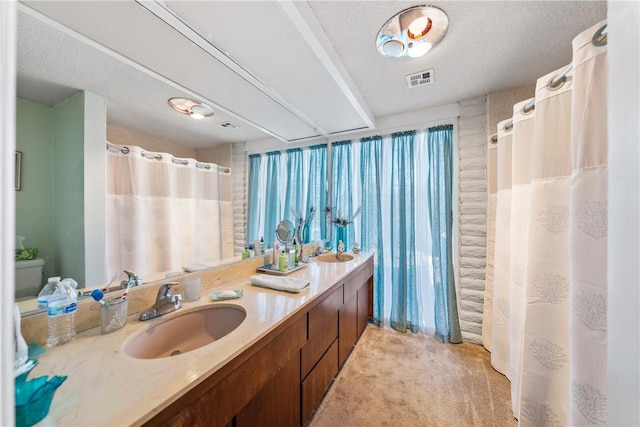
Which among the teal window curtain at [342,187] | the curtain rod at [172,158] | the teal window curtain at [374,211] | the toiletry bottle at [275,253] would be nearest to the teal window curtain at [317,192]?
the teal window curtain at [342,187]

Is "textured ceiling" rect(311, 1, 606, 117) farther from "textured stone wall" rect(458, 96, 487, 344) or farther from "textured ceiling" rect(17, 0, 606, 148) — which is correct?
"textured stone wall" rect(458, 96, 487, 344)

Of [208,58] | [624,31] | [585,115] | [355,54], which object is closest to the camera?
[624,31]

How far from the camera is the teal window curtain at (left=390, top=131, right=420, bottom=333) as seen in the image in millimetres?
2320

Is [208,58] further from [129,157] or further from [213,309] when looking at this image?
[213,309]

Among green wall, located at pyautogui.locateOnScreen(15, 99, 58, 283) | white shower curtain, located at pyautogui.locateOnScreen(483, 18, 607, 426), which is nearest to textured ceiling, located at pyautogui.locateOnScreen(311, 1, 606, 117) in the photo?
white shower curtain, located at pyautogui.locateOnScreen(483, 18, 607, 426)

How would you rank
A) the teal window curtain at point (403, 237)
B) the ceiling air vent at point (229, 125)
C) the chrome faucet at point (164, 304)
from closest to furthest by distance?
1. the chrome faucet at point (164, 304)
2. the ceiling air vent at point (229, 125)
3. the teal window curtain at point (403, 237)

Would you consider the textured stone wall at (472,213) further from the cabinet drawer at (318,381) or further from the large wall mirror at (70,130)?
the large wall mirror at (70,130)

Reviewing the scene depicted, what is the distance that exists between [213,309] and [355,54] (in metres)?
1.83

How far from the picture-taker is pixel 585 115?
89cm

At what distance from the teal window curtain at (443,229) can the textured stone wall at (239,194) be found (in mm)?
1799

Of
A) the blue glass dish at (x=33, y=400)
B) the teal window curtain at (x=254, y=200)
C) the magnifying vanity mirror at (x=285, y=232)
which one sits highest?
the teal window curtain at (x=254, y=200)

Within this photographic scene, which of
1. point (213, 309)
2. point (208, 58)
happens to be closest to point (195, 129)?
point (208, 58)

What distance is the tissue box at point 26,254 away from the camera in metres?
0.76

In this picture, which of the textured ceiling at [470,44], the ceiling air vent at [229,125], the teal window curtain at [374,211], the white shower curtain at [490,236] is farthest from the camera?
the teal window curtain at [374,211]
